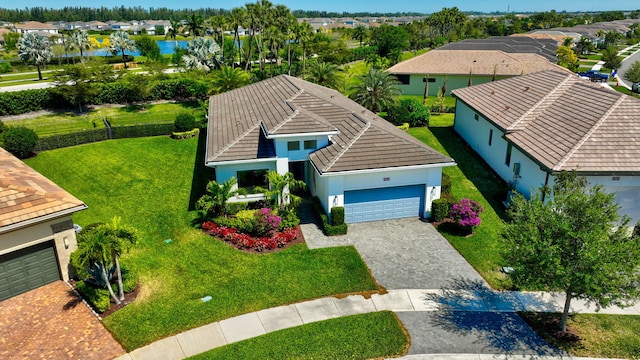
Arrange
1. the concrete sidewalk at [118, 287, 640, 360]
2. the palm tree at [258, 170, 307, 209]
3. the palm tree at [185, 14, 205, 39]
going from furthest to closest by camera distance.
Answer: the palm tree at [185, 14, 205, 39], the palm tree at [258, 170, 307, 209], the concrete sidewalk at [118, 287, 640, 360]

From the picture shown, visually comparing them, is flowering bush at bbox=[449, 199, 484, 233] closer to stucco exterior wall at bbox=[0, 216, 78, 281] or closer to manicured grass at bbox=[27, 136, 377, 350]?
manicured grass at bbox=[27, 136, 377, 350]

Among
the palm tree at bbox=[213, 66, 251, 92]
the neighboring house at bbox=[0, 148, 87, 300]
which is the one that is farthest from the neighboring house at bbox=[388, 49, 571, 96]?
the neighboring house at bbox=[0, 148, 87, 300]

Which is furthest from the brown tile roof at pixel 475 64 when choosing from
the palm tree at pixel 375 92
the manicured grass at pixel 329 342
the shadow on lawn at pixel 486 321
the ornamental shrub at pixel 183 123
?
the manicured grass at pixel 329 342

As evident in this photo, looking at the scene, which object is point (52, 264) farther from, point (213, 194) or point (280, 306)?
point (280, 306)

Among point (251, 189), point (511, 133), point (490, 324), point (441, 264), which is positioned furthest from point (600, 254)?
point (251, 189)

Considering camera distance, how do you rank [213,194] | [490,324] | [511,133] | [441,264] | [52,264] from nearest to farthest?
[490,324] < [52,264] < [441,264] < [213,194] < [511,133]

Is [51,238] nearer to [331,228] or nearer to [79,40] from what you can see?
[331,228]
